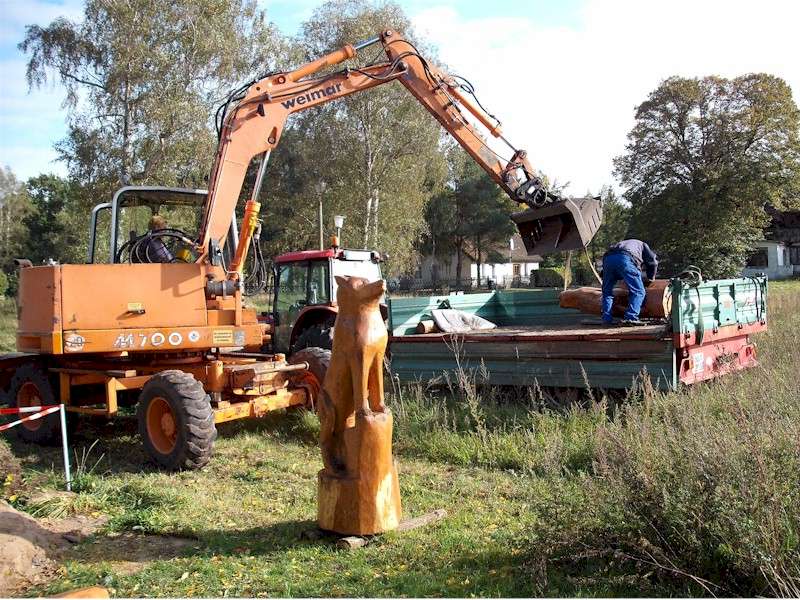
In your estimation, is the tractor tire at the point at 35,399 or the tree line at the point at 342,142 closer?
the tractor tire at the point at 35,399

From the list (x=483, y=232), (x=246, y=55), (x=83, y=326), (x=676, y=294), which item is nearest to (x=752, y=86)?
(x=483, y=232)

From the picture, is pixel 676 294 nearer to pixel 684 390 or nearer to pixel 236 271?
Result: pixel 684 390

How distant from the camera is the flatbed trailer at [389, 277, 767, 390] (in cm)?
708

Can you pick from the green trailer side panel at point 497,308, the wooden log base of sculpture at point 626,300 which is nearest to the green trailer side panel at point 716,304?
the wooden log base of sculpture at point 626,300

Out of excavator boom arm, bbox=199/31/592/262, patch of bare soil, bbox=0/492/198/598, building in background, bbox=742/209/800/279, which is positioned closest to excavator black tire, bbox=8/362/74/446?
excavator boom arm, bbox=199/31/592/262

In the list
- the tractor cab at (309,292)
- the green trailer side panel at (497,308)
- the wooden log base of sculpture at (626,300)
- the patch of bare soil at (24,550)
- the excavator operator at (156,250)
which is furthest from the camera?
the tractor cab at (309,292)

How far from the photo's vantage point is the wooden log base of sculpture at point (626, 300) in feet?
28.6

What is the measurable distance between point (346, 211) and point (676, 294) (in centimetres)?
2707

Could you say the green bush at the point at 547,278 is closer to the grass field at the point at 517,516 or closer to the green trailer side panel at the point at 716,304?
the green trailer side panel at the point at 716,304

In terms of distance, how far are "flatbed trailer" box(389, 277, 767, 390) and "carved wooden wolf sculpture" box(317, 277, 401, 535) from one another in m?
2.71

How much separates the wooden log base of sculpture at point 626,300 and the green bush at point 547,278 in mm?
33512

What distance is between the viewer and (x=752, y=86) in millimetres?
35875

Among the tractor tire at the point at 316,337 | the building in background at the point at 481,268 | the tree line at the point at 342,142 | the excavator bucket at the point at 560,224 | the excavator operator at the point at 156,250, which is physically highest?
the tree line at the point at 342,142

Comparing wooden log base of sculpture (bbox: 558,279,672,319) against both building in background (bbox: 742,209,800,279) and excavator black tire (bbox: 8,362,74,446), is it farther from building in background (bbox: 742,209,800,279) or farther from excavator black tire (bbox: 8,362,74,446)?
building in background (bbox: 742,209,800,279)
